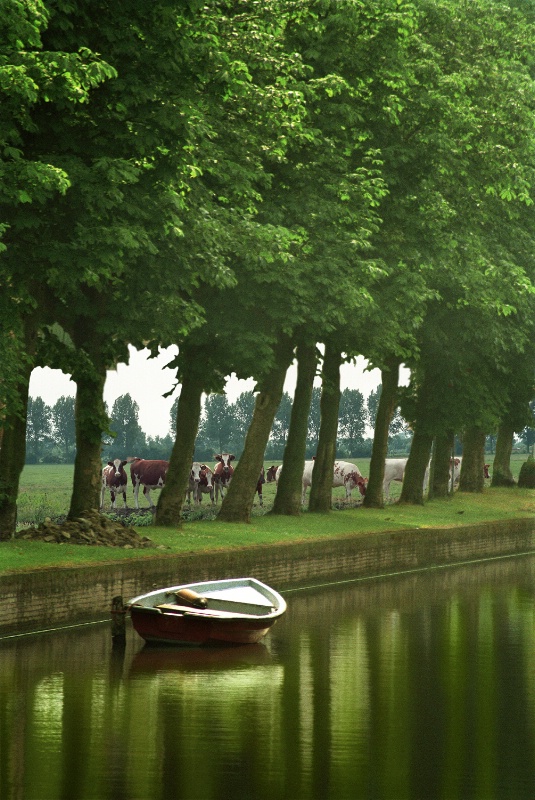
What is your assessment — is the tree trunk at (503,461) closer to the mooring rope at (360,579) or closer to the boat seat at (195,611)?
the mooring rope at (360,579)

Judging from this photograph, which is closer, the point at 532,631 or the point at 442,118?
the point at 532,631

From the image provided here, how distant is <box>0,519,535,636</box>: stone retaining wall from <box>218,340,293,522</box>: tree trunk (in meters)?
3.03

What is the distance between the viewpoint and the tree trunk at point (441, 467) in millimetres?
57656

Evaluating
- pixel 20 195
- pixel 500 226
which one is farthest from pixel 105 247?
pixel 500 226

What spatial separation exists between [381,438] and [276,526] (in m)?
12.4

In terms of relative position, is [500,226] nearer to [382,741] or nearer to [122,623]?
[122,623]

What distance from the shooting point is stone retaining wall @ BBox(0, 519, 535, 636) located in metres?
23.9

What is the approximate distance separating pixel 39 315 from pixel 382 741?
15.1 m

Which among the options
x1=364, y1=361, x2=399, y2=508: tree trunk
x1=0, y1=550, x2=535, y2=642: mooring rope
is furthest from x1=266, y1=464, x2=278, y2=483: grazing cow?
x1=0, y1=550, x2=535, y2=642: mooring rope

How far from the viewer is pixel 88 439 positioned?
31.7m

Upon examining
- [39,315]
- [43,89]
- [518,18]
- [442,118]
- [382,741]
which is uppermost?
[518,18]

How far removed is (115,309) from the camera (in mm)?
30062

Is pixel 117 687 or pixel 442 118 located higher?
pixel 442 118

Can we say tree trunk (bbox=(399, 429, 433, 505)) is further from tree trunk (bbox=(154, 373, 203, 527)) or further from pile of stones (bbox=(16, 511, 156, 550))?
pile of stones (bbox=(16, 511, 156, 550))
